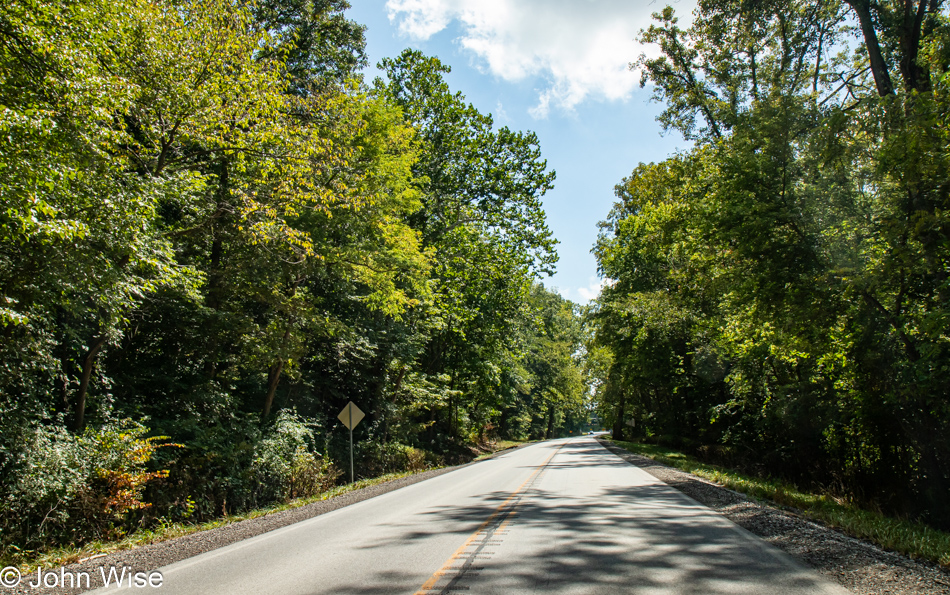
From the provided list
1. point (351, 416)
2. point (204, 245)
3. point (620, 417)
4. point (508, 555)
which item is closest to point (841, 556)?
point (508, 555)

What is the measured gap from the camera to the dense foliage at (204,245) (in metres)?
7.11

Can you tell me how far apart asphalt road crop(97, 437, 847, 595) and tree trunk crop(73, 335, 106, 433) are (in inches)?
177

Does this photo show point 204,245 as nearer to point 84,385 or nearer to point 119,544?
point 84,385

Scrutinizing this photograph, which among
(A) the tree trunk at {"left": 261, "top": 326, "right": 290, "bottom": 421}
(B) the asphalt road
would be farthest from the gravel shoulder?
(A) the tree trunk at {"left": 261, "top": 326, "right": 290, "bottom": 421}

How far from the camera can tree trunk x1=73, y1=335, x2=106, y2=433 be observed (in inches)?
370

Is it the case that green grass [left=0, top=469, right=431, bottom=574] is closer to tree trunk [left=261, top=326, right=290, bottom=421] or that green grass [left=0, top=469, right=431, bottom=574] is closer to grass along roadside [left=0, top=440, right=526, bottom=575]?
grass along roadside [left=0, top=440, right=526, bottom=575]

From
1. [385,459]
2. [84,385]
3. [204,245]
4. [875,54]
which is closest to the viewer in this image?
[84,385]

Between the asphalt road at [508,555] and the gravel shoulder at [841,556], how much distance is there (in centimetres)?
28

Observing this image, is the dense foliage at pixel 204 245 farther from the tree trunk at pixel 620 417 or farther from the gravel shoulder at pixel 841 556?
the tree trunk at pixel 620 417

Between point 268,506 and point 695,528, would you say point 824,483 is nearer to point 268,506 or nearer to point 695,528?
point 695,528

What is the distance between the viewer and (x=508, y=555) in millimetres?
5680

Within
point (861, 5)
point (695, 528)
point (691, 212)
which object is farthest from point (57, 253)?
point (861, 5)

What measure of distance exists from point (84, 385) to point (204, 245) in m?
4.91

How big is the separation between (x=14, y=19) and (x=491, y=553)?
885cm
